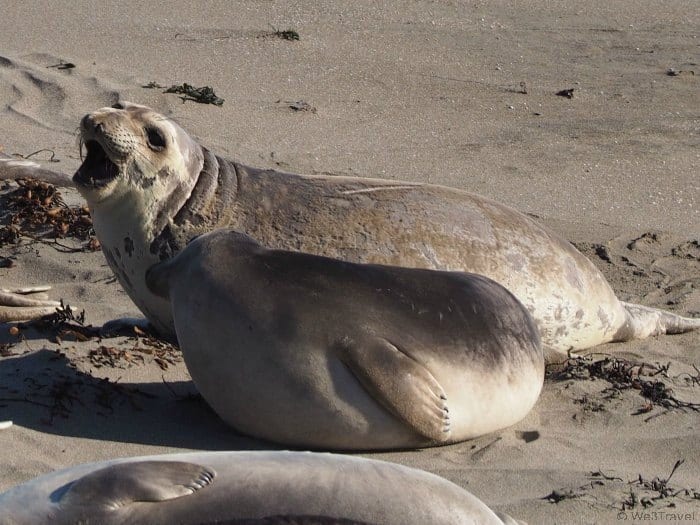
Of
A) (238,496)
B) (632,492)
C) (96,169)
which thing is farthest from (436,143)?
(238,496)

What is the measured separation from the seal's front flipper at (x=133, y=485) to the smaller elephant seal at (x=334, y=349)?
1.24 m

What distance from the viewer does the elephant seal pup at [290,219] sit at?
Answer: 4863mm

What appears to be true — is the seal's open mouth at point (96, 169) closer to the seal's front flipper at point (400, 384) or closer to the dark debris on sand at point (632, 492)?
the seal's front flipper at point (400, 384)

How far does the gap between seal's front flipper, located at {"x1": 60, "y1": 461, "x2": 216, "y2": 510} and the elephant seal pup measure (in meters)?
2.13

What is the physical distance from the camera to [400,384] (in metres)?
3.86

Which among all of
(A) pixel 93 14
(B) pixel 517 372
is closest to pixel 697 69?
(A) pixel 93 14

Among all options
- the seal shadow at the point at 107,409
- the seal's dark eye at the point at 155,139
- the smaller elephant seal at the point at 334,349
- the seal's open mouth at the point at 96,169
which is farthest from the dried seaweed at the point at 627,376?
the seal's open mouth at the point at 96,169

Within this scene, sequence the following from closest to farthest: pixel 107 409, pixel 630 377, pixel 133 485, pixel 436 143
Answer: pixel 133 485 → pixel 107 409 → pixel 630 377 → pixel 436 143

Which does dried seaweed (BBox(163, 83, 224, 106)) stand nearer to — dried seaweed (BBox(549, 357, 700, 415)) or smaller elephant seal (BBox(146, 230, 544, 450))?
dried seaweed (BBox(549, 357, 700, 415))

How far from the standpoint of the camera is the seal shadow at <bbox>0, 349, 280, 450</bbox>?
156 inches

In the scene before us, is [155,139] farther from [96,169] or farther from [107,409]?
[107,409]

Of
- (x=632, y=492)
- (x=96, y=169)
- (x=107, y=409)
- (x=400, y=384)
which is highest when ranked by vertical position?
(x=96, y=169)

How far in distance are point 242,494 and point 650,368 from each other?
283 centimetres

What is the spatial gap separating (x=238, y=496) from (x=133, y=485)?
0.71ft
